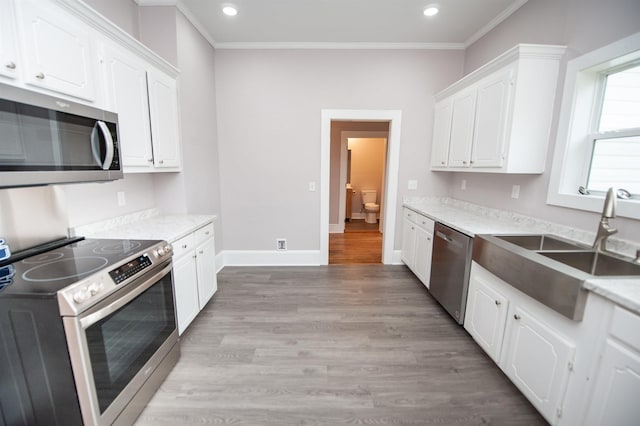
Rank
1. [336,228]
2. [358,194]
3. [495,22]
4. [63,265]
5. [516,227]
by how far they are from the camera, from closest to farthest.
→ [63,265]
[516,227]
[495,22]
[336,228]
[358,194]

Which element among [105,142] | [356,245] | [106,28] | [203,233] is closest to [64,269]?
[105,142]

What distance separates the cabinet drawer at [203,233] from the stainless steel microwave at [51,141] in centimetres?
91

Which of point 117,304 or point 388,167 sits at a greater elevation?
point 388,167

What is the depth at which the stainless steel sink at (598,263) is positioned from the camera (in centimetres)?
155

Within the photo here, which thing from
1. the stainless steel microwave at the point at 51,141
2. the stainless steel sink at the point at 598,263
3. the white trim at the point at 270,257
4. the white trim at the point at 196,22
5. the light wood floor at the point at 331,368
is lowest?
the light wood floor at the point at 331,368

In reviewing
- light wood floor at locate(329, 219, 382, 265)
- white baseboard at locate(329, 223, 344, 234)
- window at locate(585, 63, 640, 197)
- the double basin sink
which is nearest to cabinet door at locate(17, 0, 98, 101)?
the double basin sink

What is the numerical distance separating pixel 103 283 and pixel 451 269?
2631mm

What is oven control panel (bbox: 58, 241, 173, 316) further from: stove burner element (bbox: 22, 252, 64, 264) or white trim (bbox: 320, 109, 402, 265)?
white trim (bbox: 320, 109, 402, 265)

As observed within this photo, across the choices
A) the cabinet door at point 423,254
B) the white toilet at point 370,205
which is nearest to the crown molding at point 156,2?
the cabinet door at point 423,254

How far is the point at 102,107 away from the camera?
1.75 meters

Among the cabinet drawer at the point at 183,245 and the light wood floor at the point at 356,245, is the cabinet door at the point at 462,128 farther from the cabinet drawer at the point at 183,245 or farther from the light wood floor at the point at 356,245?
the cabinet drawer at the point at 183,245

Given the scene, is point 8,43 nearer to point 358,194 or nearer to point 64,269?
point 64,269

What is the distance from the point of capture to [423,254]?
3182mm

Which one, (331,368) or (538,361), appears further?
(331,368)
